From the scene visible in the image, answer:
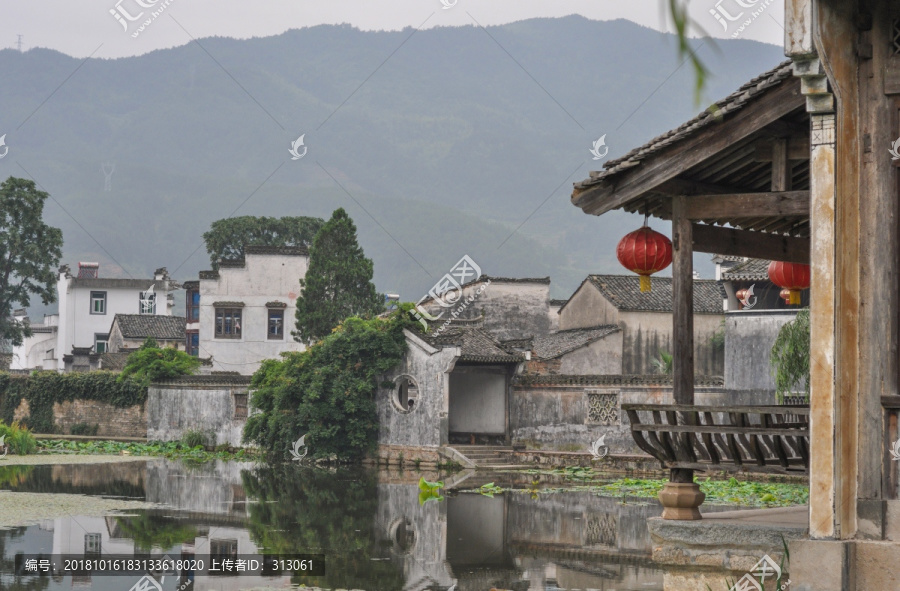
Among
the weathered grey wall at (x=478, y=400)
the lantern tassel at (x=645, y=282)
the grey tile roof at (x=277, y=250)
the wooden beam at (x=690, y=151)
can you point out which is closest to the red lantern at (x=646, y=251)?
the lantern tassel at (x=645, y=282)

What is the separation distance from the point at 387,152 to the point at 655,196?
151 m

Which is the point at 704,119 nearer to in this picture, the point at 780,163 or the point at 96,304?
the point at 780,163

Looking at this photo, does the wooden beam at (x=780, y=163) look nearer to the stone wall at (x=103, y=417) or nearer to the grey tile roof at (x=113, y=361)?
the stone wall at (x=103, y=417)

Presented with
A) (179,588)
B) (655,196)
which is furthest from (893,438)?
(179,588)

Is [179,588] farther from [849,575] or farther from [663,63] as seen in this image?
[663,63]

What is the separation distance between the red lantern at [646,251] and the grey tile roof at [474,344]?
16093mm

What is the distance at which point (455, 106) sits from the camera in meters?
169

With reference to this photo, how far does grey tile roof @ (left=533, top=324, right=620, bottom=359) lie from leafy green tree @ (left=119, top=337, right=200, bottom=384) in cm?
999

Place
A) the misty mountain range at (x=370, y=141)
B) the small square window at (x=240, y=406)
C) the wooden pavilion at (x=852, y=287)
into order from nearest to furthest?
the wooden pavilion at (x=852, y=287)
the small square window at (x=240, y=406)
the misty mountain range at (x=370, y=141)

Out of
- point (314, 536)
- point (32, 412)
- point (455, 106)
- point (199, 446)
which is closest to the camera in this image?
point (314, 536)

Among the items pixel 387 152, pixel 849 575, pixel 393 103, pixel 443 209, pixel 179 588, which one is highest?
pixel 393 103

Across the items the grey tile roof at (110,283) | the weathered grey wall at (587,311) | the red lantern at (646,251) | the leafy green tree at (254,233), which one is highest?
the leafy green tree at (254,233)

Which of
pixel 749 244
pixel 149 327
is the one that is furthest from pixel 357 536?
pixel 149 327

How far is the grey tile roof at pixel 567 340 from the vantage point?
27672mm
